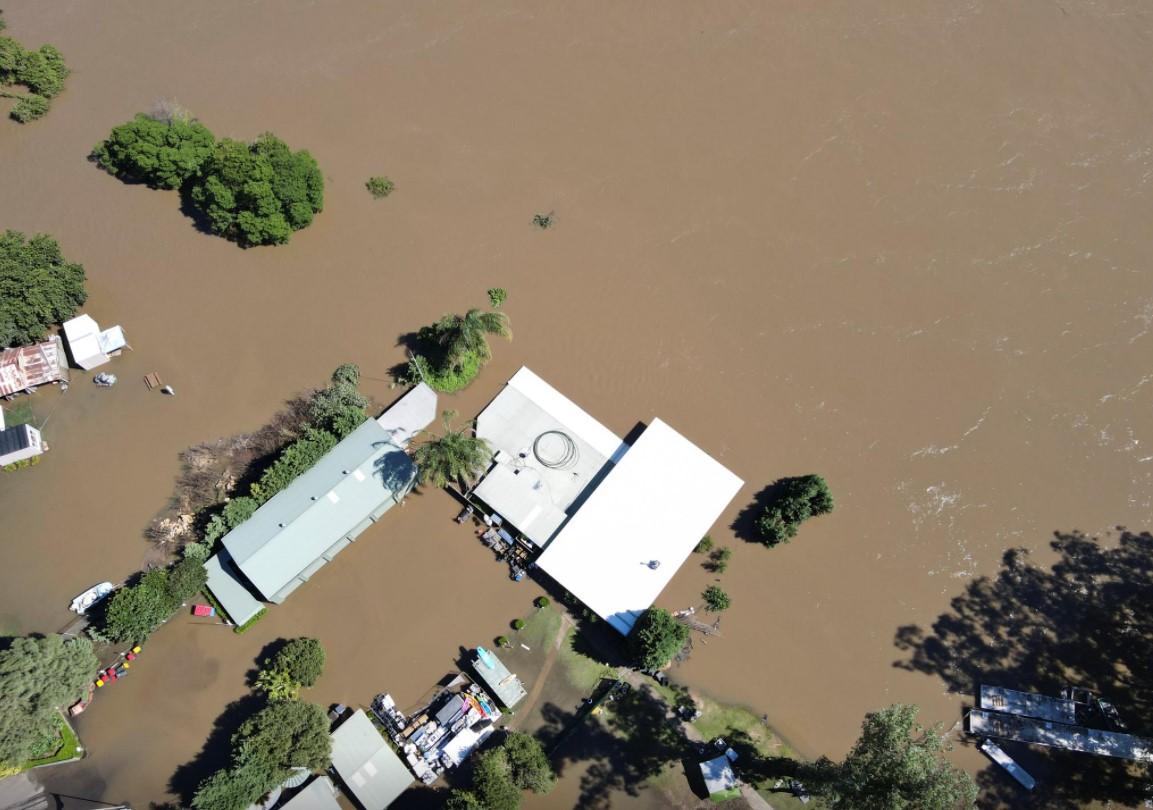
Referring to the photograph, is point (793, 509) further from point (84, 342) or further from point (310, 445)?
point (84, 342)

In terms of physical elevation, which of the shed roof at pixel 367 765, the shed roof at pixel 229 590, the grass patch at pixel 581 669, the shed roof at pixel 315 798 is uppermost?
the grass patch at pixel 581 669

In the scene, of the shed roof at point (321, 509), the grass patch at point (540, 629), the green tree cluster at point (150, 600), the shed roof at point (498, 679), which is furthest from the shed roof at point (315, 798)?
the green tree cluster at point (150, 600)

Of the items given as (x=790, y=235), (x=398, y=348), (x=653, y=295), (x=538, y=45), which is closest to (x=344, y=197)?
(x=398, y=348)

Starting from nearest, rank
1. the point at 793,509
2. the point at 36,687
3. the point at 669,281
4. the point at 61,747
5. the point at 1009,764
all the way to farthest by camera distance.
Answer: the point at 36,687, the point at 61,747, the point at 1009,764, the point at 793,509, the point at 669,281

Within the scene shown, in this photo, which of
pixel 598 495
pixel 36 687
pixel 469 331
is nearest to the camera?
pixel 36 687

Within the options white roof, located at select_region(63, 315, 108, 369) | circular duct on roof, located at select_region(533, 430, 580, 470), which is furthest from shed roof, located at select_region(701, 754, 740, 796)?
white roof, located at select_region(63, 315, 108, 369)

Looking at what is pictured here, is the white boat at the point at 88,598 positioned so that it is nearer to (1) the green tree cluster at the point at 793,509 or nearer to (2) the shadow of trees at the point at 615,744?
(2) the shadow of trees at the point at 615,744

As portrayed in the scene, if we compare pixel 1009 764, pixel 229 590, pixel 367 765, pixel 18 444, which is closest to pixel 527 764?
pixel 367 765
